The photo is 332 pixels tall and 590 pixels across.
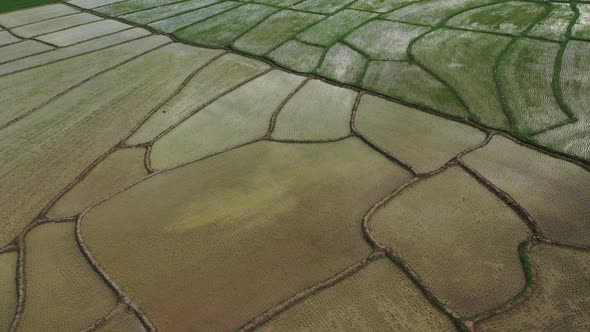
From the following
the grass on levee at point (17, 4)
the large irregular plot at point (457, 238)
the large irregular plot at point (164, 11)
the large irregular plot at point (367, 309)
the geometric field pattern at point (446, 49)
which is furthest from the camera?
the grass on levee at point (17, 4)

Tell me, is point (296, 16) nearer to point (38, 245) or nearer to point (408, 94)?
A: point (408, 94)

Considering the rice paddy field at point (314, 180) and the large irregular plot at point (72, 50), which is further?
the large irregular plot at point (72, 50)

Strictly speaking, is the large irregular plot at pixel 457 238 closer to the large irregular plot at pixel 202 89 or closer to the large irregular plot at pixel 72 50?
the large irregular plot at pixel 202 89

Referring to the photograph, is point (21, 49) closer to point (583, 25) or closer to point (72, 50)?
point (72, 50)

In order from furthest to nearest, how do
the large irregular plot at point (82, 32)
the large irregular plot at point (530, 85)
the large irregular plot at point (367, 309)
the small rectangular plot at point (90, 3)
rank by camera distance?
the small rectangular plot at point (90, 3) → the large irregular plot at point (82, 32) → the large irregular plot at point (530, 85) → the large irregular plot at point (367, 309)

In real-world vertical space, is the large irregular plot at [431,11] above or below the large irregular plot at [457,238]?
above

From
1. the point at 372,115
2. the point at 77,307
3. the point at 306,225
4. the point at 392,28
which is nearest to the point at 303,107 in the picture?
the point at 372,115

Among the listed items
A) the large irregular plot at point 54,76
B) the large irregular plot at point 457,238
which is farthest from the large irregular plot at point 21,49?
the large irregular plot at point 457,238

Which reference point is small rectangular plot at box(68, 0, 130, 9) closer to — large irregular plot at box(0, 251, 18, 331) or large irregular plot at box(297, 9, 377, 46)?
large irregular plot at box(297, 9, 377, 46)
